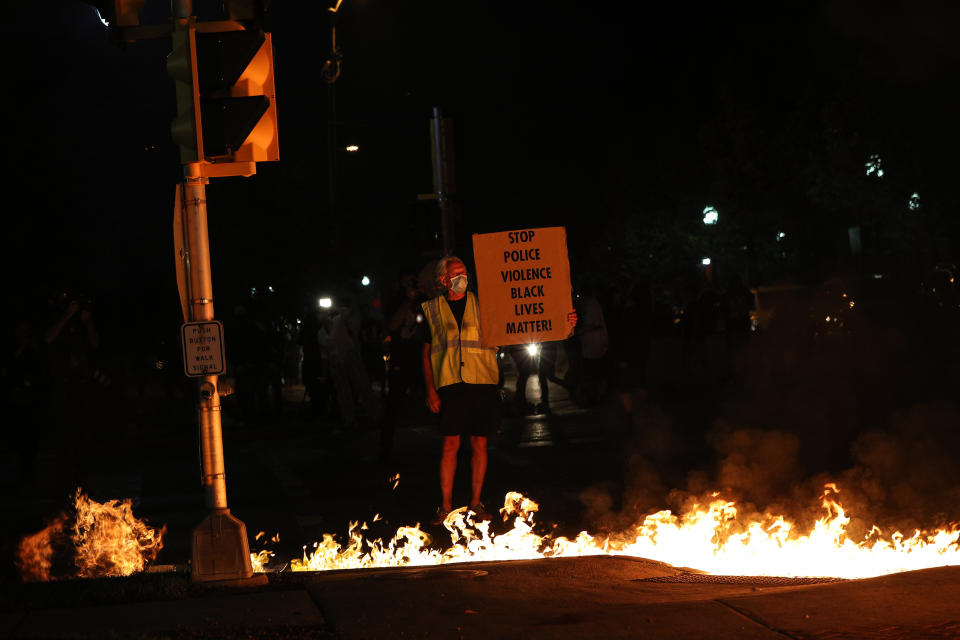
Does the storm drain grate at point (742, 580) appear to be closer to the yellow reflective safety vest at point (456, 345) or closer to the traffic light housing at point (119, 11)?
the yellow reflective safety vest at point (456, 345)

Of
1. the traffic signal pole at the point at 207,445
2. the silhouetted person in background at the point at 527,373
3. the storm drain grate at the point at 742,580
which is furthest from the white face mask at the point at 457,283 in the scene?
the silhouetted person in background at the point at 527,373

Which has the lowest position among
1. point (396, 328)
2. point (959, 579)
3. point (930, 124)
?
point (959, 579)

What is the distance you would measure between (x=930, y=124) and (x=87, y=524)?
30.3 ft

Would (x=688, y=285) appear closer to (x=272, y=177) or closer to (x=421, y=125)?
(x=421, y=125)

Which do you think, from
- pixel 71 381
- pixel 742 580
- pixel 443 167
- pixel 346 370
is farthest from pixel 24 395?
pixel 742 580

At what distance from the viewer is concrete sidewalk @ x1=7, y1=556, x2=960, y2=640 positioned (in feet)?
16.3

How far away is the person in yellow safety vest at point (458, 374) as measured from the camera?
8.29 meters

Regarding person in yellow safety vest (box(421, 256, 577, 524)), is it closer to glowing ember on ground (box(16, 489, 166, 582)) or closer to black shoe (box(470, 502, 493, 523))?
black shoe (box(470, 502, 493, 523))

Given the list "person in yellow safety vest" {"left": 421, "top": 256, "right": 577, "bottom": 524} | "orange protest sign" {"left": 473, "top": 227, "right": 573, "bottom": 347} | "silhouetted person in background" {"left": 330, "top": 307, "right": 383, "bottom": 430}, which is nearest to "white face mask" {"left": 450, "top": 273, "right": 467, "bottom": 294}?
"person in yellow safety vest" {"left": 421, "top": 256, "right": 577, "bottom": 524}

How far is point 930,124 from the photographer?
1211 centimetres

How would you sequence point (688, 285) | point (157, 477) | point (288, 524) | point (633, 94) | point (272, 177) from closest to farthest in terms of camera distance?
point (288, 524)
point (157, 477)
point (688, 285)
point (272, 177)
point (633, 94)

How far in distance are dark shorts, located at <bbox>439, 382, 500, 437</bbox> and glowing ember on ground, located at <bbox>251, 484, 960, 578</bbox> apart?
72 centimetres

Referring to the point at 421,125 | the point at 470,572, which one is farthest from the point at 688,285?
the point at 470,572

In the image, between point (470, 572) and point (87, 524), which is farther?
point (87, 524)
